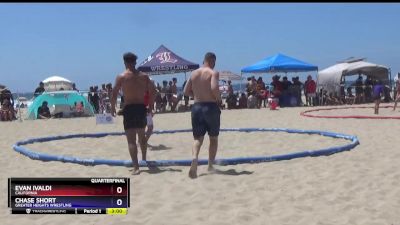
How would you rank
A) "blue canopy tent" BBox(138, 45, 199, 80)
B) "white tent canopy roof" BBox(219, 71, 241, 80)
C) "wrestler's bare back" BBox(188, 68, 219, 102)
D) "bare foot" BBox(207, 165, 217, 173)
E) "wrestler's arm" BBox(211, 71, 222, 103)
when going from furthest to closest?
"white tent canopy roof" BBox(219, 71, 241, 80) → "blue canopy tent" BBox(138, 45, 199, 80) → "bare foot" BBox(207, 165, 217, 173) → "wrestler's bare back" BBox(188, 68, 219, 102) → "wrestler's arm" BBox(211, 71, 222, 103)

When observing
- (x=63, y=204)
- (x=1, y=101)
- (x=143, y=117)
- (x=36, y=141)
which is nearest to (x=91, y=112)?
(x=1, y=101)

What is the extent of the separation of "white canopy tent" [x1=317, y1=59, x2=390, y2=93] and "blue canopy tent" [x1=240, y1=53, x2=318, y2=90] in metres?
1.80

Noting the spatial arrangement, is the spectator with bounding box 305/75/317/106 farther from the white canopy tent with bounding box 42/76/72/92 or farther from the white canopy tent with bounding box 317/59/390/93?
the white canopy tent with bounding box 42/76/72/92

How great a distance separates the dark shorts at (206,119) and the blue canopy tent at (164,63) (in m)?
16.1

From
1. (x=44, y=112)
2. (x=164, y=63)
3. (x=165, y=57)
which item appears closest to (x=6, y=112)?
(x=44, y=112)

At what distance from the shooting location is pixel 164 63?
73.7ft

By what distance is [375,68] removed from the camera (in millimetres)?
25281

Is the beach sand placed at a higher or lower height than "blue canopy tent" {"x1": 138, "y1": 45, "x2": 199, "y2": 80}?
lower

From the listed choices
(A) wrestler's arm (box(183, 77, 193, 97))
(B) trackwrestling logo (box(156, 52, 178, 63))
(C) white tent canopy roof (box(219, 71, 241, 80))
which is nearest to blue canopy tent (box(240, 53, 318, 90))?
(B) trackwrestling logo (box(156, 52, 178, 63))

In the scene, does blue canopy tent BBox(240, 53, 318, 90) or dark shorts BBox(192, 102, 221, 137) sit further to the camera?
blue canopy tent BBox(240, 53, 318, 90)

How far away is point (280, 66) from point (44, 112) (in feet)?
35.0

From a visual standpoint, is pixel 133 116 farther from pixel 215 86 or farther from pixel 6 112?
pixel 6 112

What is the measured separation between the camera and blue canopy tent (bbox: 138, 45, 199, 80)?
2236 centimetres

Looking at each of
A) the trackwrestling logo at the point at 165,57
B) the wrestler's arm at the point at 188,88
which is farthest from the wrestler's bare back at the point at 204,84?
the trackwrestling logo at the point at 165,57
